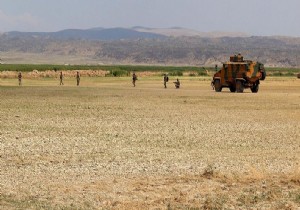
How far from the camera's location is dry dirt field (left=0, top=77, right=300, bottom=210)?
11709mm

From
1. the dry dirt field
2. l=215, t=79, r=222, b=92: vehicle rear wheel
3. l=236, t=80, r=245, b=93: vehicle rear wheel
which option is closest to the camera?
the dry dirt field

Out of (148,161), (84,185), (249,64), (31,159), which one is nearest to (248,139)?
(148,161)

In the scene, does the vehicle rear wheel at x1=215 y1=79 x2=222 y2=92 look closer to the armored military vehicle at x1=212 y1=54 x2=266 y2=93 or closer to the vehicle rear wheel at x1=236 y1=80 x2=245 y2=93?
the armored military vehicle at x1=212 y1=54 x2=266 y2=93

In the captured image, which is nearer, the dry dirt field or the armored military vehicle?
the dry dirt field

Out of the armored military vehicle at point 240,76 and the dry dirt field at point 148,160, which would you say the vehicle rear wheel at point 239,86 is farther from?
the dry dirt field at point 148,160

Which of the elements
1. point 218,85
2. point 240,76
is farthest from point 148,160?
point 218,85

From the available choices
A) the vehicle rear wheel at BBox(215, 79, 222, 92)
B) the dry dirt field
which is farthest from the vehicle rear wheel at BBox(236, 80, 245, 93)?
the dry dirt field

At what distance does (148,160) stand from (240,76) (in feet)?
Answer: 119

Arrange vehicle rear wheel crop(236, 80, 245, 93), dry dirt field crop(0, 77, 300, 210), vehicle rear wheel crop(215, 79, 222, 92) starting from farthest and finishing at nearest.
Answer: vehicle rear wheel crop(215, 79, 222, 92), vehicle rear wheel crop(236, 80, 245, 93), dry dirt field crop(0, 77, 300, 210)

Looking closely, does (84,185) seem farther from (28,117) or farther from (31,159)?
(28,117)

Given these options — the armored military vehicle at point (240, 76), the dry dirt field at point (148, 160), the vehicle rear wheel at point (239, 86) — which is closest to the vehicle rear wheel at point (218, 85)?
the armored military vehicle at point (240, 76)

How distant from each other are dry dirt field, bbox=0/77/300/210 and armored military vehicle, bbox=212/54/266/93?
22350mm

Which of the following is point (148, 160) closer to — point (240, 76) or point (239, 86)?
point (239, 86)

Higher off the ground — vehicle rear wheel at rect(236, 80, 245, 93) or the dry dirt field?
the dry dirt field
